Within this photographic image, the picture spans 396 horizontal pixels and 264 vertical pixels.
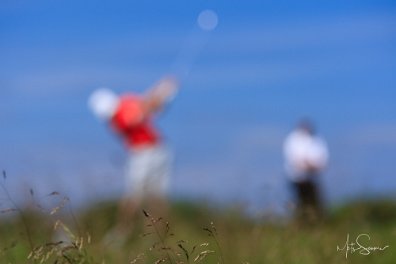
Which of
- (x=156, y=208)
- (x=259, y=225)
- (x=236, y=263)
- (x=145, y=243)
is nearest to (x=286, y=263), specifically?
(x=236, y=263)

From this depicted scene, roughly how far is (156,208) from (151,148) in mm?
1081

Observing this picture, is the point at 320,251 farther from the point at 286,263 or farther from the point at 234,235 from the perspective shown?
the point at 234,235

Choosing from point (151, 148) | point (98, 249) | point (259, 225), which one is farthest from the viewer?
point (151, 148)

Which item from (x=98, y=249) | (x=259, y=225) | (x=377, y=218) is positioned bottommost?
(x=98, y=249)

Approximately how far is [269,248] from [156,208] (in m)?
5.43

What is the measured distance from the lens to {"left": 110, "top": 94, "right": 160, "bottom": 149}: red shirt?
44.1ft

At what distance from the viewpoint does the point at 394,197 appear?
1847cm

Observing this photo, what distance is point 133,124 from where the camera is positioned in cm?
1342

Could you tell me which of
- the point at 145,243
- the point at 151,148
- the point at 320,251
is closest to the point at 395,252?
the point at 320,251

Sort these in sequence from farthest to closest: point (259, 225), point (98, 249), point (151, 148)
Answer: point (151, 148) < point (259, 225) < point (98, 249)

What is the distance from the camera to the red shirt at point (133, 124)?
44.1 ft

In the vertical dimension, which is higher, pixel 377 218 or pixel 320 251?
pixel 377 218

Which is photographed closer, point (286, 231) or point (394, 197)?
point (286, 231)

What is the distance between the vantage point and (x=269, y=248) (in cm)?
721
